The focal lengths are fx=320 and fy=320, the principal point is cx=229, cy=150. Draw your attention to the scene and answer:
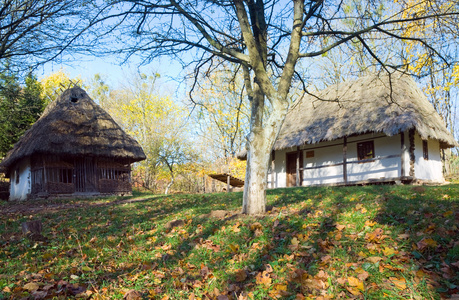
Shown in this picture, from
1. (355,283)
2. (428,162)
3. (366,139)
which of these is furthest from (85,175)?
(428,162)

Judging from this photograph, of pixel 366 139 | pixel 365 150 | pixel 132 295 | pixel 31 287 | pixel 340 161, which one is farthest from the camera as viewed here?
pixel 340 161

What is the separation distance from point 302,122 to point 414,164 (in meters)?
5.70

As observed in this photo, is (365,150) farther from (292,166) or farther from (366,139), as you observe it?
(292,166)

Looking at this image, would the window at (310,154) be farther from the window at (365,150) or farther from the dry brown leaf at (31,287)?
the dry brown leaf at (31,287)

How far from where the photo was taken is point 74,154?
1662cm

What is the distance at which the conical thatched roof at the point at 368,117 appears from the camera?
41.4ft

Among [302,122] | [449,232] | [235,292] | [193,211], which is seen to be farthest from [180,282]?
[302,122]

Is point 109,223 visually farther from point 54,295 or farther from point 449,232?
point 449,232

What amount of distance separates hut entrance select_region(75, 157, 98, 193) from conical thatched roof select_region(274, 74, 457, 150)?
10.4m

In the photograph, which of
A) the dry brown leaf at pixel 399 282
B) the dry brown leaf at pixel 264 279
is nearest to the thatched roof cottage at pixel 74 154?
the dry brown leaf at pixel 264 279

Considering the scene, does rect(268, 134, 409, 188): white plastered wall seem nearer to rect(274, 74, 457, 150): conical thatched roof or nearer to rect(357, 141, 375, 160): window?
rect(357, 141, 375, 160): window

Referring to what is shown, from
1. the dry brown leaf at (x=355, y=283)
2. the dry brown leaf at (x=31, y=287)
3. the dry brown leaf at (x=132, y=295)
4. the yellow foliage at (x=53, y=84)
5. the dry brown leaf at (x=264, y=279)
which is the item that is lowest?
the dry brown leaf at (x=132, y=295)

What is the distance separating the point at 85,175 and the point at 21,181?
4.87m

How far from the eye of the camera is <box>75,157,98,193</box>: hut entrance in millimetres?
17641
